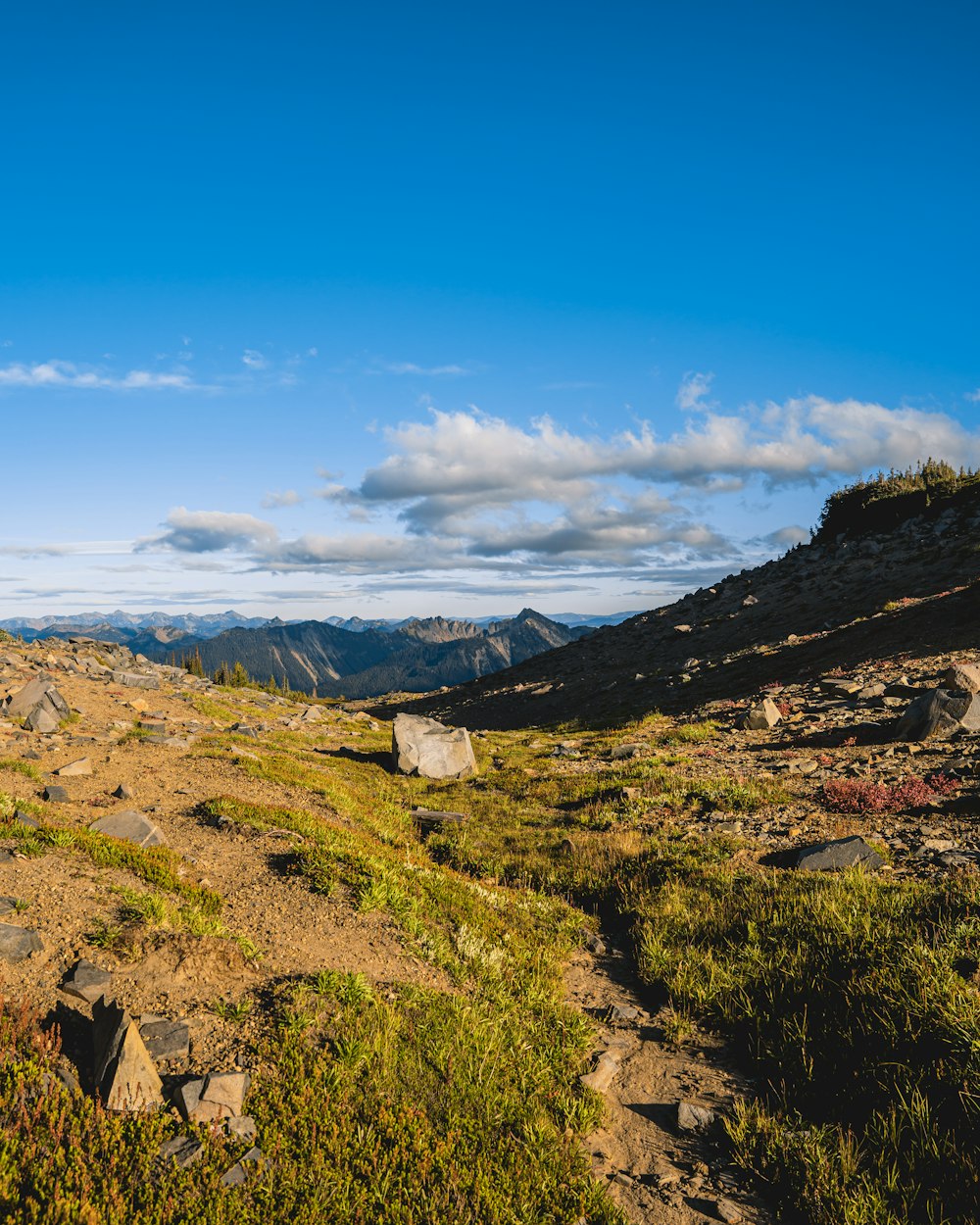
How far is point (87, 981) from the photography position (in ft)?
24.5

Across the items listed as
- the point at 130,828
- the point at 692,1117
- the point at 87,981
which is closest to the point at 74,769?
the point at 130,828

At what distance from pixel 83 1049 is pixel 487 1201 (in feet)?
14.6

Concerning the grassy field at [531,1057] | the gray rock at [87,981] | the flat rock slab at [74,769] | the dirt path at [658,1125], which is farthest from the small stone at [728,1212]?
the flat rock slab at [74,769]

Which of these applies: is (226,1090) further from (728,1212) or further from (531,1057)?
(728,1212)

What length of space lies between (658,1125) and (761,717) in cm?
2148

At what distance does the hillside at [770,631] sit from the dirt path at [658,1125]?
27052 mm

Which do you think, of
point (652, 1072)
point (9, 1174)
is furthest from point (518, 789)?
point (9, 1174)

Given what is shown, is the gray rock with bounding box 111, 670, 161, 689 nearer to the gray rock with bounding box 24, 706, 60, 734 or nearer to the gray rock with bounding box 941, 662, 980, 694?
the gray rock with bounding box 24, 706, 60, 734

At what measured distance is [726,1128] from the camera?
21.9ft

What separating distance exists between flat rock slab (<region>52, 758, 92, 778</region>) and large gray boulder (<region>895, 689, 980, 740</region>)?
2545cm

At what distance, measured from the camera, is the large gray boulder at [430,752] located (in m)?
27.4

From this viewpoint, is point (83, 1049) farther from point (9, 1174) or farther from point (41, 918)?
point (41, 918)

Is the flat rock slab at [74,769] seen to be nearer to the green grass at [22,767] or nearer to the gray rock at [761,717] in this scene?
the green grass at [22,767]

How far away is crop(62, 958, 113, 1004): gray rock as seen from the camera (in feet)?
24.0
